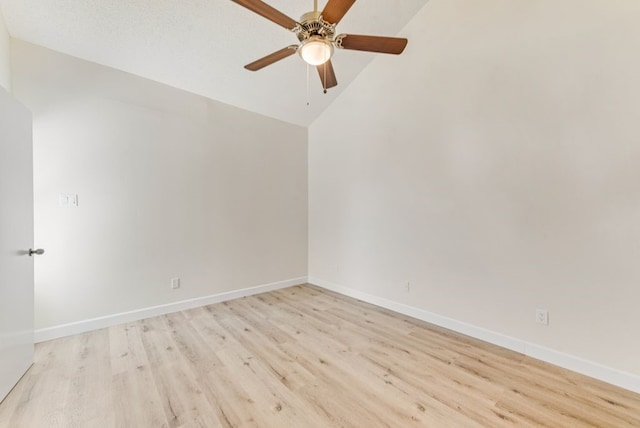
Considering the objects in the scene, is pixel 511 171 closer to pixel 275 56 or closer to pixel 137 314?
pixel 275 56

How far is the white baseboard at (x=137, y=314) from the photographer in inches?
108

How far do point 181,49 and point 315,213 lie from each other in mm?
2772

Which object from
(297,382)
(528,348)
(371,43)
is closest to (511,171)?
(528,348)

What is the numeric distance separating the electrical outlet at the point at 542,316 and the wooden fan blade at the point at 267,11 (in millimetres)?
2930

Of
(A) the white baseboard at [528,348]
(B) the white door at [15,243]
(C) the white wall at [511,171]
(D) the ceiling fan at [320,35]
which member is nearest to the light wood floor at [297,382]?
(A) the white baseboard at [528,348]

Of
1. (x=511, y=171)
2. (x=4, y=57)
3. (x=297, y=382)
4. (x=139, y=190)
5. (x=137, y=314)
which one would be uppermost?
(x=4, y=57)

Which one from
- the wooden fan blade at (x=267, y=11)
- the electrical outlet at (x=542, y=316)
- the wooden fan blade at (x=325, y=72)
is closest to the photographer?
the wooden fan blade at (x=267, y=11)

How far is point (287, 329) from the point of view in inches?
118

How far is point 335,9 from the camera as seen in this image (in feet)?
5.49

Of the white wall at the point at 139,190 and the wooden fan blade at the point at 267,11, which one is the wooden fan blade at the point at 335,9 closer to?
the wooden fan blade at the point at 267,11

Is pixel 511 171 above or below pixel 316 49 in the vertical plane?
below

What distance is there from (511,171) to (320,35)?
2017 mm

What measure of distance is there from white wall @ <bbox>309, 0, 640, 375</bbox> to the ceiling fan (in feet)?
3.82

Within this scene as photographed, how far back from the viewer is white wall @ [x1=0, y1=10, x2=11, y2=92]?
232cm
